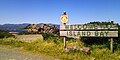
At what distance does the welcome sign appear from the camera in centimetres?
1711

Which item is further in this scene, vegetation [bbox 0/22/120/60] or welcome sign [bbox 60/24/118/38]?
welcome sign [bbox 60/24/118/38]

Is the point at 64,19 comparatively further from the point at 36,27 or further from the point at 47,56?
the point at 36,27

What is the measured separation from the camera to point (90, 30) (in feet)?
57.7

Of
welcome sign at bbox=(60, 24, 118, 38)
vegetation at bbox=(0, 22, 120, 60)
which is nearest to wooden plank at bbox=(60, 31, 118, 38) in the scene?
welcome sign at bbox=(60, 24, 118, 38)

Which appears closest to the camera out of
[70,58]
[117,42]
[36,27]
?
[70,58]

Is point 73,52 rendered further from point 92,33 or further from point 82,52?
point 92,33

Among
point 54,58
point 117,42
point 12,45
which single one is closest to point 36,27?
point 12,45

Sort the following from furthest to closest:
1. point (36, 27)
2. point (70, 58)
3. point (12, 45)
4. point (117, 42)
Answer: point (36, 27) → point (12, 45) → point (117, 42) → point (70, 58)

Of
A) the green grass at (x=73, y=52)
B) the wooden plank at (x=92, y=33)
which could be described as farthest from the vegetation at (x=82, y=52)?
the wooden plank at (x=92, y=33)

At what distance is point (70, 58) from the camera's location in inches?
582

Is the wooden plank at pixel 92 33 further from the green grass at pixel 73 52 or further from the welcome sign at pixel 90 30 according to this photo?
the green grass at pixel 73 52

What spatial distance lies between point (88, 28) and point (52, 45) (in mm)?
3024

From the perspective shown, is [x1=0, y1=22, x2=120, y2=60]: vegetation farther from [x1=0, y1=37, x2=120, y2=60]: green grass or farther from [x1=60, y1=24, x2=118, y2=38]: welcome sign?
[x1=60, y1=24, x2=118, y2=38]: welcome sign

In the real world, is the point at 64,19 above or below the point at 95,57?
above
